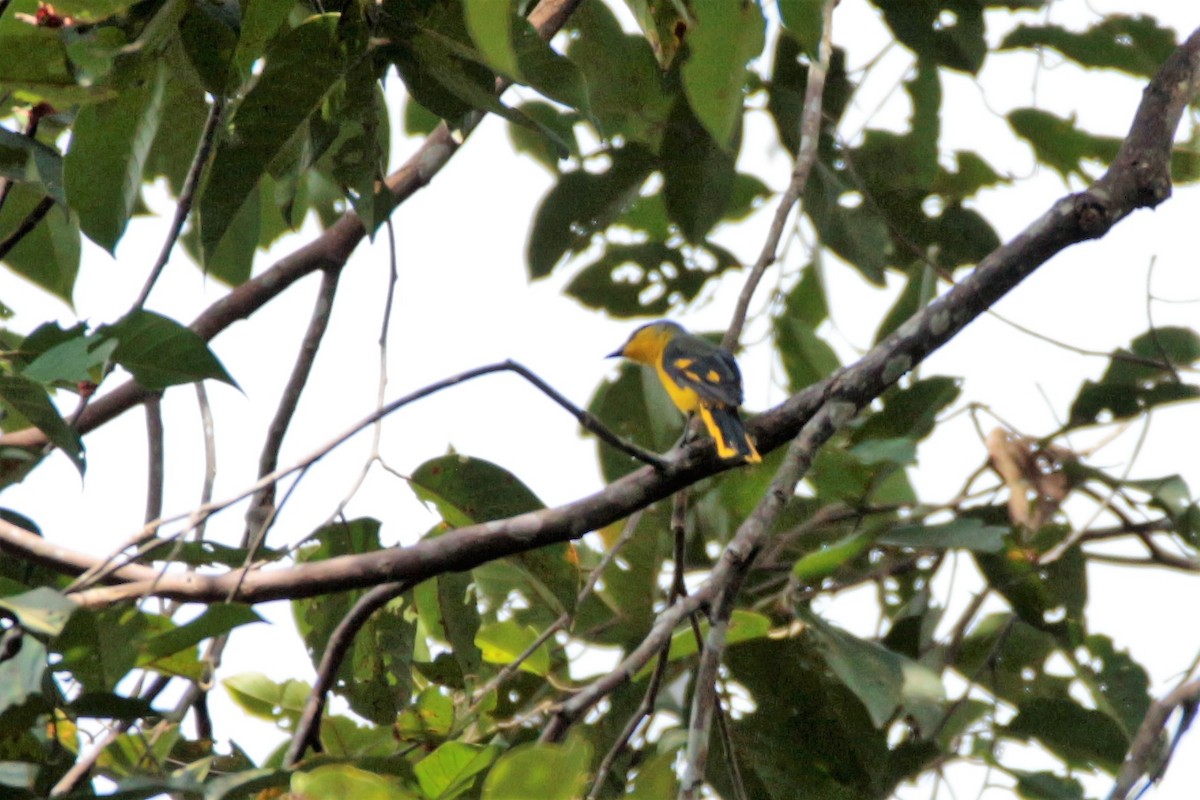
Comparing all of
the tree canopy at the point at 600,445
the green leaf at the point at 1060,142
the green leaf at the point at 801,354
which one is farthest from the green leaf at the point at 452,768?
the green leaf at the point at 1060,142

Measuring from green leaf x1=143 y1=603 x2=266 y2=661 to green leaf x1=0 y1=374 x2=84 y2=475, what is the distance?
0.48 meters

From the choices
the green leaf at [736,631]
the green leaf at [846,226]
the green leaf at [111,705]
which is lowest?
the green leaf at [111,705]

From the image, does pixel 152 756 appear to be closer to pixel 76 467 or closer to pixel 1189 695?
pixel 76 467

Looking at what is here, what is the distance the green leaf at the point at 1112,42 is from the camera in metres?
3.25

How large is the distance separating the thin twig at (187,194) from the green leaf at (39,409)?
0.22 meters

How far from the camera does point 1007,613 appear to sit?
3414mm

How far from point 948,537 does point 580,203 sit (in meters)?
1.39

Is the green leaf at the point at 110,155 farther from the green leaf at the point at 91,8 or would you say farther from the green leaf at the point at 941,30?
the green leaf at the point at 941,30

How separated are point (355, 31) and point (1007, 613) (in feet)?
7.98

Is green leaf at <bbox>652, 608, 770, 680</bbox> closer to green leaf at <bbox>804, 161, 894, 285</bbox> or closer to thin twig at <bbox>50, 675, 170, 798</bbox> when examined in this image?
thin twig at <bbox>50, 675, 170, 798</bbox>

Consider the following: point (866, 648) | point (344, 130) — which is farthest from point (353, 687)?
point (344, 130)

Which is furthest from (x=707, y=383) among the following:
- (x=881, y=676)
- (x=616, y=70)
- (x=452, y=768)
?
(x=452, y=768)

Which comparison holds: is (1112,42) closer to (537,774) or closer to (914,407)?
(914,407)

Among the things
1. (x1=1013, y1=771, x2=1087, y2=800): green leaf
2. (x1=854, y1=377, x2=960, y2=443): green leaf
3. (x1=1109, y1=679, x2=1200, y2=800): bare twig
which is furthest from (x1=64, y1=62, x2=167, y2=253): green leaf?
(x1=1013, y1=771, x2=1087, y2=800): green leaf
